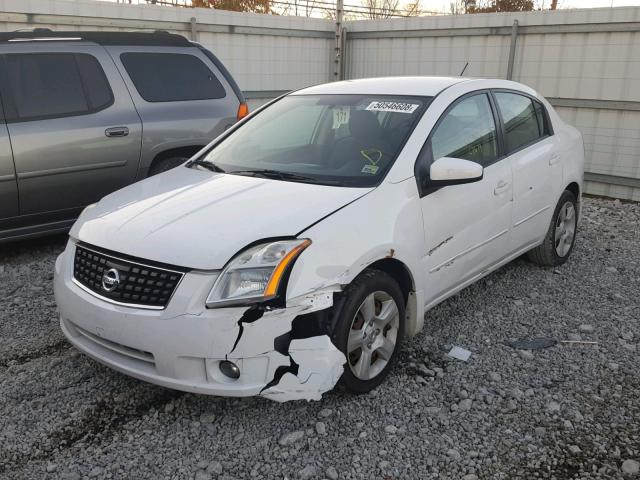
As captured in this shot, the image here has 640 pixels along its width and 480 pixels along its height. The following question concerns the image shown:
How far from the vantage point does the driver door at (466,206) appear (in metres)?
3.57

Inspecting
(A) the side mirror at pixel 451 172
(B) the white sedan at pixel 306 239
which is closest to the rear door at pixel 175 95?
(B) the white sedan at pixel 306 239

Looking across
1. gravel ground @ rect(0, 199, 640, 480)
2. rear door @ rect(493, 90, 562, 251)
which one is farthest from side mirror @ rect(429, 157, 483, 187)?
gravel ground @ rect(0, 199, 640, 480)

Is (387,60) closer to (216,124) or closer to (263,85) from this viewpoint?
(263,85)

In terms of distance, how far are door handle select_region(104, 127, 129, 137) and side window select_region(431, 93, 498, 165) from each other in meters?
3.04

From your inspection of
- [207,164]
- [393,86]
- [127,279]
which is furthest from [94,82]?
[127,279]

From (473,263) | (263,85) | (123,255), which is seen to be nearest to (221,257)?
(123,255)

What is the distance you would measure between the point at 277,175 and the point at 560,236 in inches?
111

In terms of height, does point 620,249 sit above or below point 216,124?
below

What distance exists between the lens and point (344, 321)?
2.94 m

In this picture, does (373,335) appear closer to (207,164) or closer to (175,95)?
(207,164)

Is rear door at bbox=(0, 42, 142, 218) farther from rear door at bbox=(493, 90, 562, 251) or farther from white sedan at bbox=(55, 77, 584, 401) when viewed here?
rear door at bbox=(493, 90, 562, 251)

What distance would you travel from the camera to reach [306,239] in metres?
2.88

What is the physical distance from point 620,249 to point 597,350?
2483 millimetres

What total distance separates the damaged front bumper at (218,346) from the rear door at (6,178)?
2527 mm
